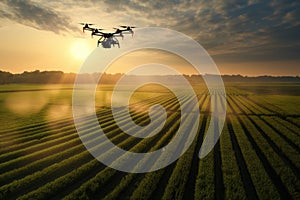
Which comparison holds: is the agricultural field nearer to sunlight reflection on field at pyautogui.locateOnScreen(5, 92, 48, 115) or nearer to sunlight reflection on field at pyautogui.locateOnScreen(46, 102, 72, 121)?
→ sunlight reflection on field at pyautogui.locateOnScreen(46, 102, 72, 121)

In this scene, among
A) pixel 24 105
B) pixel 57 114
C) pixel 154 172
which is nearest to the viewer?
pixel 154 172

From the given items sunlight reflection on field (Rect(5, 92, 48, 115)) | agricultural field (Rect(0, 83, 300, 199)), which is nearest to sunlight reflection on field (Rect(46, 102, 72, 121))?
sunlight reflection on field (Rect(5, 92, 48, 115))

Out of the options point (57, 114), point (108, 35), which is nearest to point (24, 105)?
point (57, 114)

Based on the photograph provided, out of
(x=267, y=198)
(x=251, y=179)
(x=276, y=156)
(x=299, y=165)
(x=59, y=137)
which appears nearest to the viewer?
(x=267, y=198)

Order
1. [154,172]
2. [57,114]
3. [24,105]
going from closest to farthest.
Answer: [154,172] → [57,114] → [24,105]

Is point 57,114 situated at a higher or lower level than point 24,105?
lower

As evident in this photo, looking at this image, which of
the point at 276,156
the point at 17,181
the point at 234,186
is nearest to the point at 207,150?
the point at 276,156

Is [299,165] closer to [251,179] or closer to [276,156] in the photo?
[276,156]

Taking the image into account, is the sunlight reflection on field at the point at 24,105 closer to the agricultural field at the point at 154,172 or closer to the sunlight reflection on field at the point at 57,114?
the sunlight reflection on field at the point at 57,114

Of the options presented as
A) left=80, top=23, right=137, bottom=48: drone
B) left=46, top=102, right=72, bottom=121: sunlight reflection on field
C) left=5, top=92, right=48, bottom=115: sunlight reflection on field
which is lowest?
left=46, top=102, right=72, bottom=121: sunlight reflection on field

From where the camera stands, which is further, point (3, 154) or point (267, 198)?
point (3, 154)

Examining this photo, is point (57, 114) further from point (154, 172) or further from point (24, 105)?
point (154, 172)
